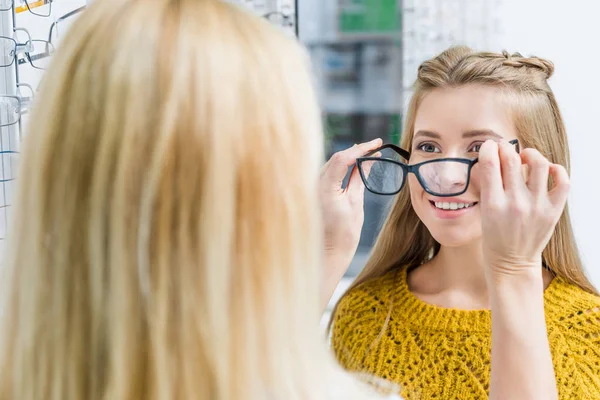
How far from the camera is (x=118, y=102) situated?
478 mm

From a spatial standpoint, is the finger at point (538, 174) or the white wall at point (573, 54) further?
the white wall at point (573, 54)

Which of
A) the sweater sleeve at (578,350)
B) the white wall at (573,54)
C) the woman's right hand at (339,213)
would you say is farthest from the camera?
the white wall at (573,54)

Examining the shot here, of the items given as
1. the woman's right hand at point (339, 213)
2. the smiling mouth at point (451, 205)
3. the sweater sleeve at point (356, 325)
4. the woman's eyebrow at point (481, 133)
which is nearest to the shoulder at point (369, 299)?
the sweater sleeve at point (356, 325)

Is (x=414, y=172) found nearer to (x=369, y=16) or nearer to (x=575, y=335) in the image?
(x=575, y=335)

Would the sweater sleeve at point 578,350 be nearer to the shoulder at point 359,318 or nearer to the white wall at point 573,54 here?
the shoulder at point 359,318

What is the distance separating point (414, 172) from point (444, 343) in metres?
0.31

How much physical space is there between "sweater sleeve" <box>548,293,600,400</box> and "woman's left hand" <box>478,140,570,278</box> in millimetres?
281

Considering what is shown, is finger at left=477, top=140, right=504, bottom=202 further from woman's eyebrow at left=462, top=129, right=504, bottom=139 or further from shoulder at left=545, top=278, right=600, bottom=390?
shoulder at left=545, top=278, right=600, bottom=390

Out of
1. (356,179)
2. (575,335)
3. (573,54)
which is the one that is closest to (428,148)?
(356,179)

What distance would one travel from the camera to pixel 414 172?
1.08m

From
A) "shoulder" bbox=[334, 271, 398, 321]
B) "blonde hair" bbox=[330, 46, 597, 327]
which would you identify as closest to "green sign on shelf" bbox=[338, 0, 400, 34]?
"blonde hair" bbox=[330, 46, 597, 327]

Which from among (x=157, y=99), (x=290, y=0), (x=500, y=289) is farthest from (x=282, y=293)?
(x=290, y=0)

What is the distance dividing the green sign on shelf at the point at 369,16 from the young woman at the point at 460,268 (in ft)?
2.05

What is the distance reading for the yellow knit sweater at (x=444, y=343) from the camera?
40.9 inches
